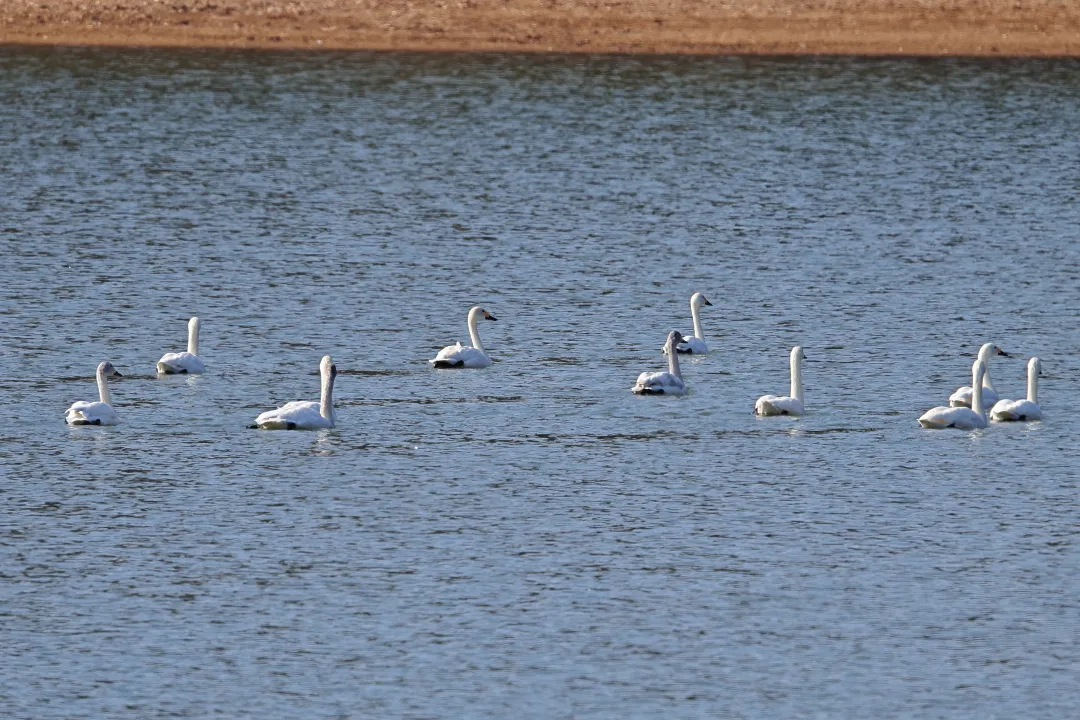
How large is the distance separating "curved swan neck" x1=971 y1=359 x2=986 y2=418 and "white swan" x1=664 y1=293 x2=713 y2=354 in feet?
14.4

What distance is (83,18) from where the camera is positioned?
6888cm

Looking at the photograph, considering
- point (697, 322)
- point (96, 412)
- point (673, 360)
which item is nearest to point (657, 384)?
Answer: point (673, 360)

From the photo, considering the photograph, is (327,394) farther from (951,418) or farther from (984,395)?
(984,395)

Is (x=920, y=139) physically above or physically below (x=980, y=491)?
above

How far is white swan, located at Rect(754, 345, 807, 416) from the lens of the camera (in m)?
27.2

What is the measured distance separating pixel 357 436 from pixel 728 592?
717cm

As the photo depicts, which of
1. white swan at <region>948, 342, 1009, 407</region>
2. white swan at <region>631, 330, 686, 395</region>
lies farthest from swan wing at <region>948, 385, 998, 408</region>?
white swan at <region>631, 330, 686, 395</region>

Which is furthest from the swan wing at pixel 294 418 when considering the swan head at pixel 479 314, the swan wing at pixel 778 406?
the swan wing at pixel 778 406

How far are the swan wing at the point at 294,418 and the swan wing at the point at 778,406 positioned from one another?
4903mm

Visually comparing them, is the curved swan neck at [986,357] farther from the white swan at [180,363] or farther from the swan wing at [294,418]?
the white swan at [180,363]

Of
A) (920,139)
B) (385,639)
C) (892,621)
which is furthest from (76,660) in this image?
(920,139)

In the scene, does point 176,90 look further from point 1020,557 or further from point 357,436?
point 1020,557

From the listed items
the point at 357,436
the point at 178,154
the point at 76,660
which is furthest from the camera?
the point at 178,154

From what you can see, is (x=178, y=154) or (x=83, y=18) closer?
(x=178, y=154)
